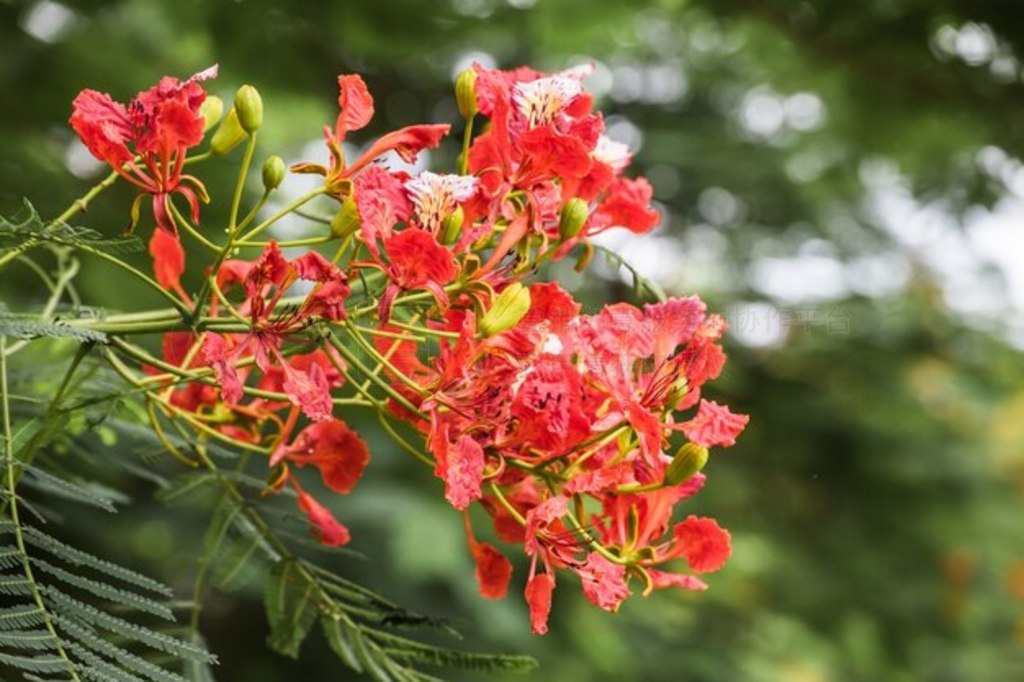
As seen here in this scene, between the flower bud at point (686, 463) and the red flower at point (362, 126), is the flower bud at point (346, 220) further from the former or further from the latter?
the flower bud at point (686, 463)

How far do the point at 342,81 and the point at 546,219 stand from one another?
0.58 feet

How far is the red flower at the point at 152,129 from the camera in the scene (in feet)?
2.79

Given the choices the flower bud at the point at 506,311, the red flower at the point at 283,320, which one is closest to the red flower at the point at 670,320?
the flower bud at the point at 506,311

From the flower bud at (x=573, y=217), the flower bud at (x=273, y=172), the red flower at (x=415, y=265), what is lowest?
the red flower at (x=415, y=265)

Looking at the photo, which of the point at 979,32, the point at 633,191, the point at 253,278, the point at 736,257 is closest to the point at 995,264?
the point at 736,257

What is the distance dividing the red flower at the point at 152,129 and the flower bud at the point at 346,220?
0.10 m

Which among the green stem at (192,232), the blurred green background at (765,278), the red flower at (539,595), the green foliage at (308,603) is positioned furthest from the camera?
the blurred green background at (765,278)

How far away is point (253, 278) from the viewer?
2.79 ft

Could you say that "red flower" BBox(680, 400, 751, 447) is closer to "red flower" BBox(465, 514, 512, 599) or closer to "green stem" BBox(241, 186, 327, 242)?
"red flower" BBox(465, 514, 512, 599)

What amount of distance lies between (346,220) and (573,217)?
0.53 feet

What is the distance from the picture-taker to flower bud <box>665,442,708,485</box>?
88 cm

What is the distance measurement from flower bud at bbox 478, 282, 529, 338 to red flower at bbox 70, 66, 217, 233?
224 millimetres

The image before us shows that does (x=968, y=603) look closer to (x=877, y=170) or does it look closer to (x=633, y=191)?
(x=877, y=170)

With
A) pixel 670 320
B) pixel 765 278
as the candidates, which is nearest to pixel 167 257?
pixel 670 320
